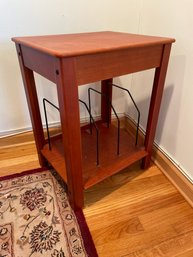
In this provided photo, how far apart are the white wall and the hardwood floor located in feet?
0.52

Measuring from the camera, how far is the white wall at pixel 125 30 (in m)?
0.80

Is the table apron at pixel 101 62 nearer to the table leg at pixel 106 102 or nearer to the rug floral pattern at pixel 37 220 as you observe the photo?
the table leg at pixel 106 102

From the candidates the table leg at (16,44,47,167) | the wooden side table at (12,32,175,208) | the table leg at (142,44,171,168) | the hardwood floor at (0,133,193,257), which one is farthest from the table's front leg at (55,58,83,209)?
the table leg at (142,44,171,168)

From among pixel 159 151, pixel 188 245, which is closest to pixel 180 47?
pixel 159 151

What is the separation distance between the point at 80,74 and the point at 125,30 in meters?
0.66

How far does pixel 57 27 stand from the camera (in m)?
0.95

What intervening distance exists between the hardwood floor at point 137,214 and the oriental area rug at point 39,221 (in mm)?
59

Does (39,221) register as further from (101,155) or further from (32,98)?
(32,98)

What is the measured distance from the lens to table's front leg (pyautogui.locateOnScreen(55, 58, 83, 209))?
519mm

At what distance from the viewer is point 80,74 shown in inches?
21.6

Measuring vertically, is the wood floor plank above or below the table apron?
below

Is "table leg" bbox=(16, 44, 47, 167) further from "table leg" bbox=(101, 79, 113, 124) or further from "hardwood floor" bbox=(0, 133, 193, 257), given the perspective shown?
"table leg" bbox=(101, 79, 113, 124)

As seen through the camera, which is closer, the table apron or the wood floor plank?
the table apron

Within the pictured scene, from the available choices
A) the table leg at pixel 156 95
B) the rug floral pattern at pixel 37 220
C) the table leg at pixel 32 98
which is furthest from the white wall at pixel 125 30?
the rug floral pattern at pixel 37 220
